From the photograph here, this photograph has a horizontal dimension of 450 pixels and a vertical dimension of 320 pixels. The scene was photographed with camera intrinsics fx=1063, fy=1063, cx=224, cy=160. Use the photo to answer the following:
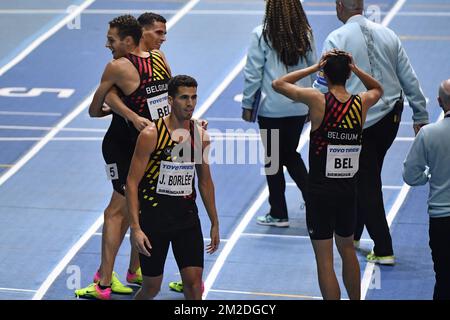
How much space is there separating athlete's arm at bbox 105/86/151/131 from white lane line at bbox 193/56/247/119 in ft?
13.6

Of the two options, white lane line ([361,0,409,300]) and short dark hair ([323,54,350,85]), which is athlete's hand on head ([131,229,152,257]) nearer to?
short dark hair ([323,54,350,85])

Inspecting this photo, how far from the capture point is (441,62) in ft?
44.0

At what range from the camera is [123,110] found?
8.13 m

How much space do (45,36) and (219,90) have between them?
3306 millimetres

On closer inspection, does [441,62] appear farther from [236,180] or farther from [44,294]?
[44,294]

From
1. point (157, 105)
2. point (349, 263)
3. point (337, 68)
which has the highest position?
point (337, 68)

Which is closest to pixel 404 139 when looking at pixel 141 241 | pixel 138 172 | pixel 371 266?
pixel 371 266

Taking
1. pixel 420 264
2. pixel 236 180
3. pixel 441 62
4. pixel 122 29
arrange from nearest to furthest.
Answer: pixel 122 29
pixel 420 264
pixel 236 180
pixel 441 62

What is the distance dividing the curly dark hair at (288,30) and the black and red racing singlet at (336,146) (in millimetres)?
1892

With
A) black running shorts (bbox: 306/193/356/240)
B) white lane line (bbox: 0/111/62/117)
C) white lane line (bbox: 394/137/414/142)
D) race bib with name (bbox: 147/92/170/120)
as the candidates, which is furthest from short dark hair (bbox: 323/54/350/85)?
white lane line (bbox: 0/111/62/117)

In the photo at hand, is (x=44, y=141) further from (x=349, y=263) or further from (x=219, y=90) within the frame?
(x=349, y=263)

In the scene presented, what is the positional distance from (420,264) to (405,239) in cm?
52

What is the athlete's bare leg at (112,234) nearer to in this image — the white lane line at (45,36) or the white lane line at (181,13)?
the white lane line at (45,36)
